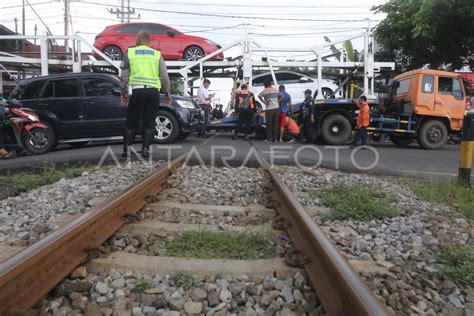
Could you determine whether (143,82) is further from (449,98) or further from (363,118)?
(449,98)

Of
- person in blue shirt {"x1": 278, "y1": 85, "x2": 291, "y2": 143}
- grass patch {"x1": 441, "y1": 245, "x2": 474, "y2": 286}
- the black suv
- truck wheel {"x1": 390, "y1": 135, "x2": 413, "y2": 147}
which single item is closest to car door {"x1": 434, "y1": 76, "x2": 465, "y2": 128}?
truck wheel {"x1": 390, "y1": 135, "x2": 413, "y2": 147}

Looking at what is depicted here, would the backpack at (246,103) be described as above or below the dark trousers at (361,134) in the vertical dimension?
above

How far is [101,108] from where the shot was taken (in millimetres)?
9461

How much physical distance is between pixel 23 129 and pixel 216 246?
7229mm

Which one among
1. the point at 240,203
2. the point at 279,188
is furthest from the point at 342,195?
the point at 240,203

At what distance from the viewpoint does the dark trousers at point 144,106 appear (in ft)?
21.8

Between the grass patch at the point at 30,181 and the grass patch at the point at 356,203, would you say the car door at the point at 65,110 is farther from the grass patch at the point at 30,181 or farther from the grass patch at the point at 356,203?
the grass patch at the point at 356,203

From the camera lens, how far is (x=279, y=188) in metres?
4.37

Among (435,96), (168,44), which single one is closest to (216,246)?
(435,96)

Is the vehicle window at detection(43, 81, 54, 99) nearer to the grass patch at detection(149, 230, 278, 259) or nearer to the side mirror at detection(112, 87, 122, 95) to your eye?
the side mirror at detection(112, 87, 122, 95)

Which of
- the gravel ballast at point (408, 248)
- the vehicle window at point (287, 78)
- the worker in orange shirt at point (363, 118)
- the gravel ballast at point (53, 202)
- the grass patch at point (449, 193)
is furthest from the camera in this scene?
the vehicle window at point (287, 78)

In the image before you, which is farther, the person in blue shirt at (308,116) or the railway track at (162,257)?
the person in blue shirt at (308,116)

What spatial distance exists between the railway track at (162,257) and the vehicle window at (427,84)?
9.71 meters

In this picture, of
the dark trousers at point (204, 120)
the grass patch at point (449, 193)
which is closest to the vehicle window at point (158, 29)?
the dark trousers at point (204, 120)
